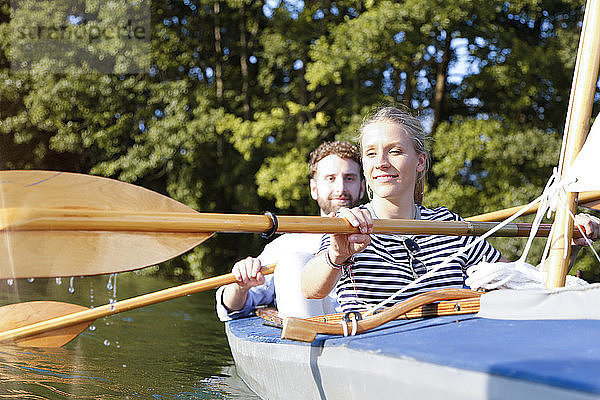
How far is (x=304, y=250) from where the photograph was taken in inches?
111

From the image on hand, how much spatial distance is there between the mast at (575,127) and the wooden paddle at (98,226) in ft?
0.96

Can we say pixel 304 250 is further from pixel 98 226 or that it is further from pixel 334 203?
pixel 98 226

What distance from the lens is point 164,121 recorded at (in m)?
9.09

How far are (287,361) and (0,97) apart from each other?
9.08 metres

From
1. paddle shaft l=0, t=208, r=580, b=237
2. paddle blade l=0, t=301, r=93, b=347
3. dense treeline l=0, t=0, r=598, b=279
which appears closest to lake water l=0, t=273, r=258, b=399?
paddle blade l=0, t=301, r=93, b=347

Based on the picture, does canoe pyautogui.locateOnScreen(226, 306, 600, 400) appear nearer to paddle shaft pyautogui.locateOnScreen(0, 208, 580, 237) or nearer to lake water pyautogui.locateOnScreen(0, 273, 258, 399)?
paddle shaft pyautogui.locateOnScreen(0, 208, 580, 237)

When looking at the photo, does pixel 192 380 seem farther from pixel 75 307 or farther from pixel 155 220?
pixel 155 220

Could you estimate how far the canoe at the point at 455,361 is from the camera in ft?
3.44

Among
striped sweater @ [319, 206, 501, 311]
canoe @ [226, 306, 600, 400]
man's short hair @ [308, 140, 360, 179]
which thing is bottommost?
canoe @ [226, 306, 600, 400]

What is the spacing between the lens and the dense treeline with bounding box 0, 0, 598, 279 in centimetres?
752

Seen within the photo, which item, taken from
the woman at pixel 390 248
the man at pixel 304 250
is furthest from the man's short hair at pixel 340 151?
the woman at pixel 390 248

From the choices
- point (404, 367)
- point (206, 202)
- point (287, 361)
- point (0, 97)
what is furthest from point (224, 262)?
point (404, 367)

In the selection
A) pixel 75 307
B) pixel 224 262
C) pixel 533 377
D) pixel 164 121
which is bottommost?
pixel 224 262

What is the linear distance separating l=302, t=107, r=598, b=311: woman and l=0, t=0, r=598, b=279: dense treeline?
5.53m
